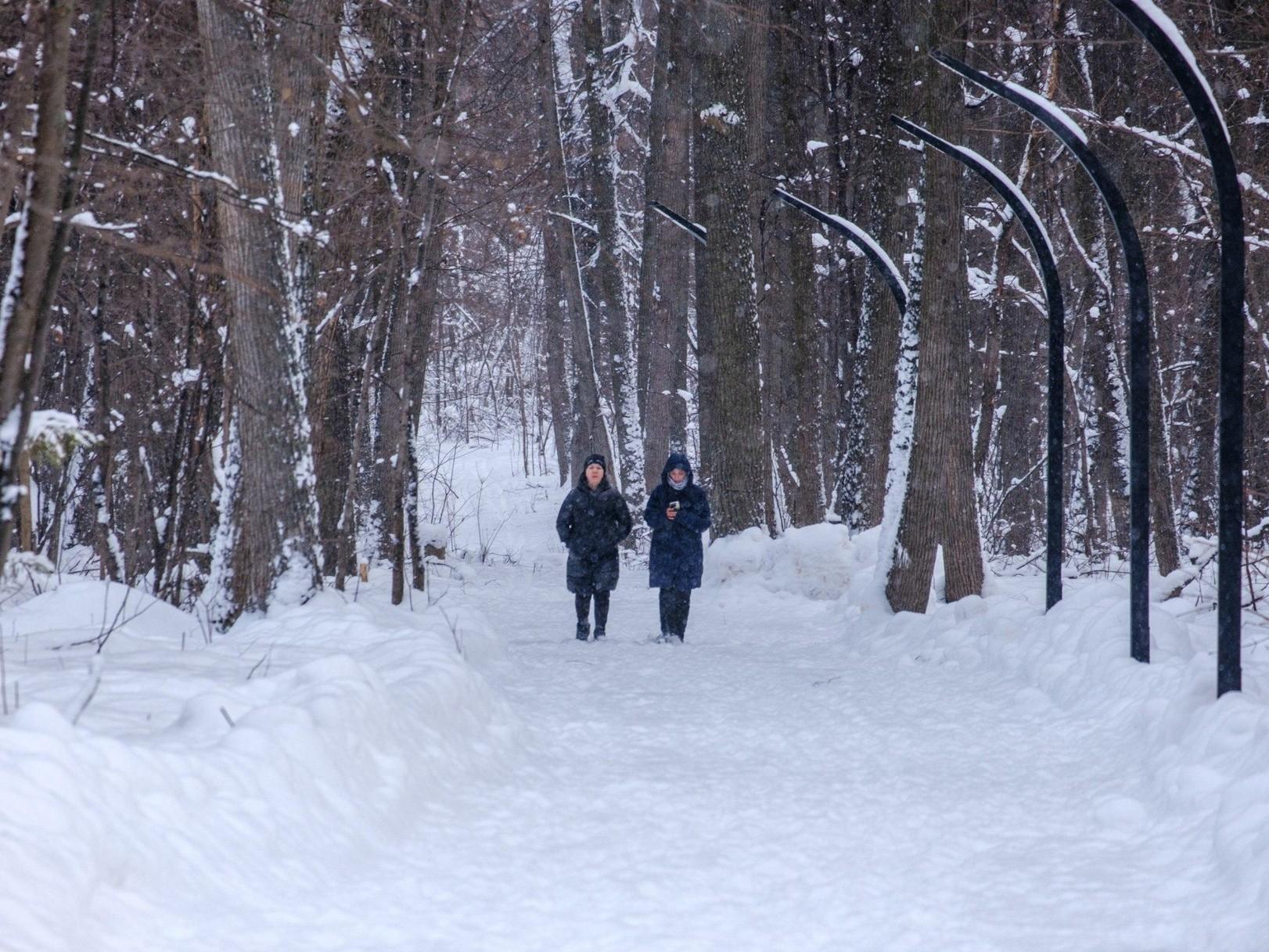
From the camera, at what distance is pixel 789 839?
455 centimetres

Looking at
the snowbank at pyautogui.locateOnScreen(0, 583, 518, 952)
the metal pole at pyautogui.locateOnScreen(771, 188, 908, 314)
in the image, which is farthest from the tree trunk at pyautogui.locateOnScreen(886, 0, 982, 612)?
the snowbank at pyautogui.locateOnScreen(0, 583, 518, 952)

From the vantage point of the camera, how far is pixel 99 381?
851 cm

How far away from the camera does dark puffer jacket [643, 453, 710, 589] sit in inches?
403

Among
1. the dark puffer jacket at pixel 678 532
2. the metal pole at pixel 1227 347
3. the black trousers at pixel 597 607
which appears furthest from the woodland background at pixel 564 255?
the metal pole at pixel 1227 347

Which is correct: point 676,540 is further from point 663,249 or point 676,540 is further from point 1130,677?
point 663,249

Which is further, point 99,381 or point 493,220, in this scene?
point 493,220

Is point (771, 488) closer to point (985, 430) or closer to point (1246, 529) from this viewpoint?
point (985, 430)

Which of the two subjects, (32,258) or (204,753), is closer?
(32,258)

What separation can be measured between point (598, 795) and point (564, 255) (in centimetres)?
1541

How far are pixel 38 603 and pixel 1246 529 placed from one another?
8.34 m

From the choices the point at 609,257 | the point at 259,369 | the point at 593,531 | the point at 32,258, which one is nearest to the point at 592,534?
the point at 593,531

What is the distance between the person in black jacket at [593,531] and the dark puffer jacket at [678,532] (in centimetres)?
31

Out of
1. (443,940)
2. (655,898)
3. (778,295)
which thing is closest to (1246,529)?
(655,898)

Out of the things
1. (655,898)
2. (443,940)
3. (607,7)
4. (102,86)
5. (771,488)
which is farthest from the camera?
(607,7)
